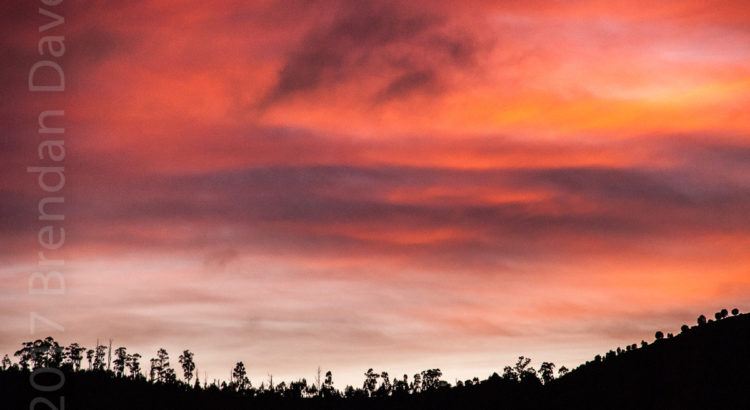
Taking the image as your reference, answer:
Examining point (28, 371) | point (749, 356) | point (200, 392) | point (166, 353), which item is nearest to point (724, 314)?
point (749, 356)

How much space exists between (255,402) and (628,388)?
30.7 m

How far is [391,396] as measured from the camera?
69438 mm

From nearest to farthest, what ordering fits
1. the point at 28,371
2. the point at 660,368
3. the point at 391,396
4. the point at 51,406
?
the point at 660,368 < the point at 51,406 < the point at 28,371 < the point at 391,396

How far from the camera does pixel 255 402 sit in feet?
218

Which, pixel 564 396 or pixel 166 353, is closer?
pixel 564 396

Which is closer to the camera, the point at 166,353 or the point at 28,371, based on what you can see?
the point at 28,371

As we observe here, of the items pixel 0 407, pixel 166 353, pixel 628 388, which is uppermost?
pixel 166 353

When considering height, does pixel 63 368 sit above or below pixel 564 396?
above

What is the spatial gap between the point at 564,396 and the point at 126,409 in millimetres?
32944

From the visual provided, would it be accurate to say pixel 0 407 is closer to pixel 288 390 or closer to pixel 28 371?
pixel 28 371

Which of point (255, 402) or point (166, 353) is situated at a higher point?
point (166, 353)

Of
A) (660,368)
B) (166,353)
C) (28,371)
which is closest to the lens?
(660,368)

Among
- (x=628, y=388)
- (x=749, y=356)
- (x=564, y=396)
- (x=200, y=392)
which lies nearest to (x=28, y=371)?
(x=200, y=392)

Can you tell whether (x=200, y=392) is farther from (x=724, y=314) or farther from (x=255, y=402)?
(x=724, y=314)
